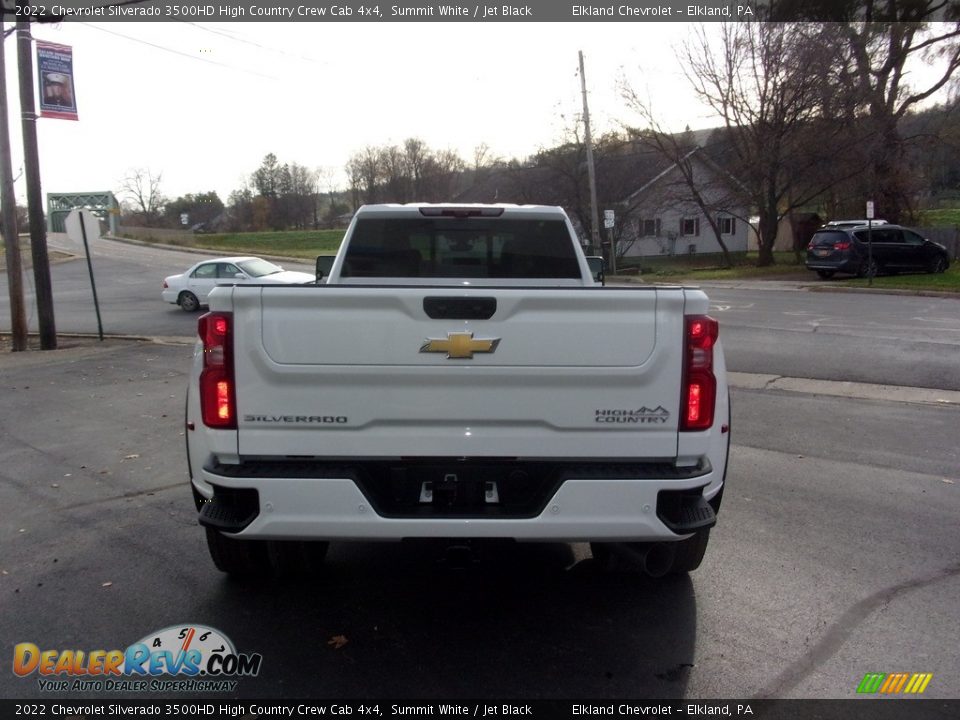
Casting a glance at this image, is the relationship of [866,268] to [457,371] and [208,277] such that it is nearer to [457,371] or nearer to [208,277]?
[208,277]

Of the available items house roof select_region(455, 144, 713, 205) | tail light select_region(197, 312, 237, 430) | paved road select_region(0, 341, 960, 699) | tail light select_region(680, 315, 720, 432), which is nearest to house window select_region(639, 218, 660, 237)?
house roof select_region(455, 144, 713, 205)

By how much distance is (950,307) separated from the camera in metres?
18.5

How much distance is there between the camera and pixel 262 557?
4.14m

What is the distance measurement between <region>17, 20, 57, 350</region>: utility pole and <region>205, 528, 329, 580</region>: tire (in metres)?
13.7

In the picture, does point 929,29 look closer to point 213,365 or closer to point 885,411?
point 885,411

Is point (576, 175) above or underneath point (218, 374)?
above

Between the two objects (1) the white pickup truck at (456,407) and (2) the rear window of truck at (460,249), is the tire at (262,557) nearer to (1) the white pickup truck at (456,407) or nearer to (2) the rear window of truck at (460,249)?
(1) the white pickup truck at (456,407)

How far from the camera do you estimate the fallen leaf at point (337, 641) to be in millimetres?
3570

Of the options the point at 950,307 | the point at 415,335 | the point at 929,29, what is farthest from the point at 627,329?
the point at 929,29

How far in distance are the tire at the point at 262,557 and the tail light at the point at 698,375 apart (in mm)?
2068

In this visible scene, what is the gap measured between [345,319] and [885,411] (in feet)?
24.9

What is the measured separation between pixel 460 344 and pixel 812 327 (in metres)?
13.8

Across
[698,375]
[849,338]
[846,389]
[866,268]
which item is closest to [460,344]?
[698,375]

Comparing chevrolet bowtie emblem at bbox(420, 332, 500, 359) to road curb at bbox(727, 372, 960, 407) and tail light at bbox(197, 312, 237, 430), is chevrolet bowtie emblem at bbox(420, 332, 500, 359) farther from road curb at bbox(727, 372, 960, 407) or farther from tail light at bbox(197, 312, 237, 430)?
road curb at bbox(727, 372, 960, 407)
